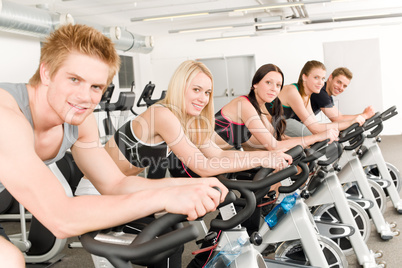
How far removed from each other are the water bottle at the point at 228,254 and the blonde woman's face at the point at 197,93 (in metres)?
1.01

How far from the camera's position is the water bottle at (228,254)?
1.28 m

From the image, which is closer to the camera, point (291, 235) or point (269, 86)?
point (291, 235)

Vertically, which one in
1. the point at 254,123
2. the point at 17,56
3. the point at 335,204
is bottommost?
the point at 335,204

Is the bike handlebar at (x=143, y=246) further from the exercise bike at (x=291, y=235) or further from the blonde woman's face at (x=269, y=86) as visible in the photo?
the blonde woman's face at (x=269, y=86)

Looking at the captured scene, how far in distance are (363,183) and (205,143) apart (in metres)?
1.43

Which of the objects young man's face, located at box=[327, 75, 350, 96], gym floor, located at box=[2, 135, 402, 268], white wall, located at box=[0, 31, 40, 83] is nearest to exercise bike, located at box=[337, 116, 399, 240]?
gym floor, located at box=[2, 135, 402, 268]

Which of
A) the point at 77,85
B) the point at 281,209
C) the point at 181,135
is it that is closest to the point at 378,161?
the point at 281,209

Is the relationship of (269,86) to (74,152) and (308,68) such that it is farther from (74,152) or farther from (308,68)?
(74,152)

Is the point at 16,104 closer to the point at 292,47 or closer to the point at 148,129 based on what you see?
the point at 148,129

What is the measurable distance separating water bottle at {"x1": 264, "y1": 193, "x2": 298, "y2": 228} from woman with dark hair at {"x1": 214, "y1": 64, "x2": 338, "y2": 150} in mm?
714

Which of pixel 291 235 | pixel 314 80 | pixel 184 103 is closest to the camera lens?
pixel 291 235

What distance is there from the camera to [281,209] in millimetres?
1964

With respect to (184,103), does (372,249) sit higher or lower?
lower

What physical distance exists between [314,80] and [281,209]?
1873 millimetres
